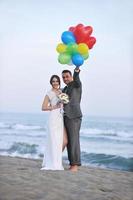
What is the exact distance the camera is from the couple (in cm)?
326

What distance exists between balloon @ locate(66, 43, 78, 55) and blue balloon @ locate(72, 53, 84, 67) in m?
0.05

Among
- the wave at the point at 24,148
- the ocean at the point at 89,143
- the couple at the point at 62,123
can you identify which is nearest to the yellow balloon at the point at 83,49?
the couple at the point at 62,123

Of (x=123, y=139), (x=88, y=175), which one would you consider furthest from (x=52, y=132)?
(x=123, y=139)

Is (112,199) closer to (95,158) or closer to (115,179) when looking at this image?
(115,179)

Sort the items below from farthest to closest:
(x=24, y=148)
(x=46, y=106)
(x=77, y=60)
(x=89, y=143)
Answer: (x=89, y=143), (x=24, y=148), (x=46, y=106), (x=77, y=60)

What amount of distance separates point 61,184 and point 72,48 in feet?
3.54

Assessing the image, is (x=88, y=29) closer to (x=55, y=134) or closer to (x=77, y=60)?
(x=77, y=60)

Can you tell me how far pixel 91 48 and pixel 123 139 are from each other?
14.9 ft

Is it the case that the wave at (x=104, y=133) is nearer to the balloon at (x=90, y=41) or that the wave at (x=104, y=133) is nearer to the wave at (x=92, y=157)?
the wave at (x=92, y=157)

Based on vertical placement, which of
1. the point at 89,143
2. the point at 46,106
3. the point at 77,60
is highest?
the point at 77,60

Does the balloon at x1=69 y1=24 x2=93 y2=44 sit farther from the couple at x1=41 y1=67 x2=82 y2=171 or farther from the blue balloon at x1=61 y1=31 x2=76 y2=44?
the couple at x1=41 y1=67 x2=82 y2=171

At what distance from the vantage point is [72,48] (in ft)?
10.3

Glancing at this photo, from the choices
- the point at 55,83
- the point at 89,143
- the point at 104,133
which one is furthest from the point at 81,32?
the point at 104,133

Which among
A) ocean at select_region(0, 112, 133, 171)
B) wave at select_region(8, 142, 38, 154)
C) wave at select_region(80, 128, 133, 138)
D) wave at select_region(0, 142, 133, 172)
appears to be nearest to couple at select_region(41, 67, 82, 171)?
ocean at select_region(0, 112, 133, 171)
